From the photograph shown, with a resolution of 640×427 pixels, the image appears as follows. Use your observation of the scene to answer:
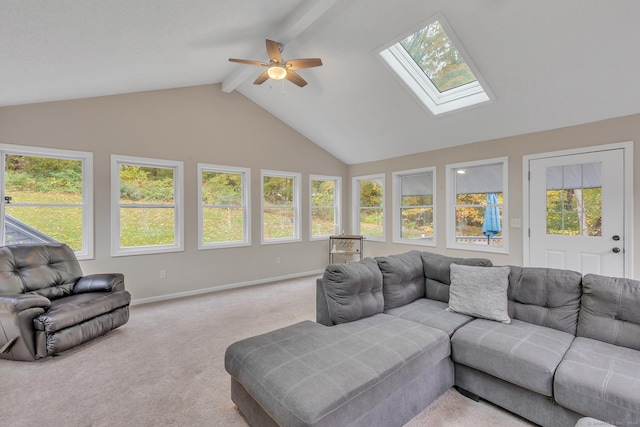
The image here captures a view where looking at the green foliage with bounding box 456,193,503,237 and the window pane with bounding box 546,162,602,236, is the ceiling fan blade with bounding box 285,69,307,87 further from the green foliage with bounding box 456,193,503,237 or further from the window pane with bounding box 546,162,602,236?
the window pane with bounding box 546,162,602,236

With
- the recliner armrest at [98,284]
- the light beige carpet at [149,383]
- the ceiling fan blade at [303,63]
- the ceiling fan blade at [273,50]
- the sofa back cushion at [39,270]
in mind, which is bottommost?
the light beige carpet at [149,383]

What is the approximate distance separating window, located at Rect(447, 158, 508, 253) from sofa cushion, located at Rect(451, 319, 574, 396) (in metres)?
2.53

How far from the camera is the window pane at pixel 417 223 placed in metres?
5.42

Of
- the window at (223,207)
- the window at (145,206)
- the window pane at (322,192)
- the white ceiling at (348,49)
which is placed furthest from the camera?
the window pane at (322,192)

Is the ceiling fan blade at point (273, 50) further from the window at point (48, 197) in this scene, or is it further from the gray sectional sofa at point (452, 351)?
the window at point (48, 197)

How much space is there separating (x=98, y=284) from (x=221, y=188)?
93.3 inches

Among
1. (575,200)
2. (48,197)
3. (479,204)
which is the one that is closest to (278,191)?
(48,197)

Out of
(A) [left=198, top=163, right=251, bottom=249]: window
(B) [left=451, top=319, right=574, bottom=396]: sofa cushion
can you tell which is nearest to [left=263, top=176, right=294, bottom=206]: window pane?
(A) [left=198, top=163, right=251, bottom=249]: window

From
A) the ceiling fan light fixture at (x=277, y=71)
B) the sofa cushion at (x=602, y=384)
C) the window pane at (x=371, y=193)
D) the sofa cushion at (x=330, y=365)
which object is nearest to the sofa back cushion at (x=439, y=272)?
the sofa cushion at (x=330, y=365)

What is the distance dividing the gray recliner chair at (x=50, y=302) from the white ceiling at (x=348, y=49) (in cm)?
177

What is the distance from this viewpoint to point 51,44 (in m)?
2.33

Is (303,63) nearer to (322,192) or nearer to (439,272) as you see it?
(439,272)

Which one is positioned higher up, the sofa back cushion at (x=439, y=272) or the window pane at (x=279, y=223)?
the window pane at (x=279, y=223)

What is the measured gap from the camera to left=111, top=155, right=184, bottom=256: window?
4.13 metres
